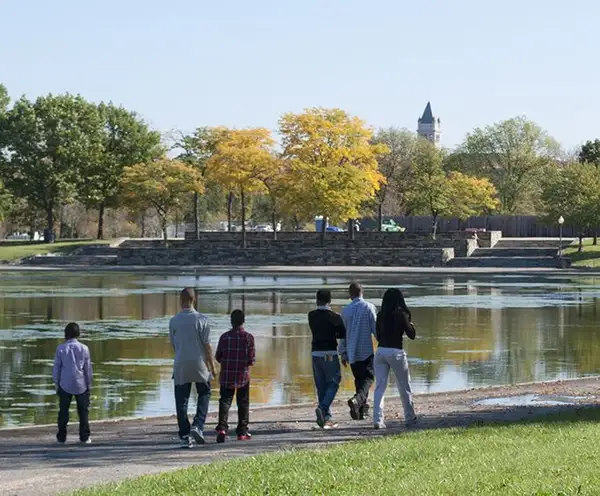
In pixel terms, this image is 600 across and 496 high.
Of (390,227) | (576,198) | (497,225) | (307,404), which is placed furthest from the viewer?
(497,225)

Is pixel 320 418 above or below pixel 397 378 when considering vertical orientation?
below

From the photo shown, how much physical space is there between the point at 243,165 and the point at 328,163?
22.7 ft

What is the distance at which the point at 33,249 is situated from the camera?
318 ft

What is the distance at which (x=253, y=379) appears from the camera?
907 inches

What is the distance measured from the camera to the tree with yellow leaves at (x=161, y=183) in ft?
330

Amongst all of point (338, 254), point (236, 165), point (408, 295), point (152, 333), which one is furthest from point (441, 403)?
point (236, 165)

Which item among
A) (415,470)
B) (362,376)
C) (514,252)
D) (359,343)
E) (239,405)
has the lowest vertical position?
(415,470)

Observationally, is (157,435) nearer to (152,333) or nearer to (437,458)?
(437,458)

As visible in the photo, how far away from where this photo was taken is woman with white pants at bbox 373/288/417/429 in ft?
52.3

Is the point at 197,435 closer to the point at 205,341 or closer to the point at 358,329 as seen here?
the point at 205,341

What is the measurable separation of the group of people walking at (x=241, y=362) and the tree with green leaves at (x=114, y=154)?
304 feet

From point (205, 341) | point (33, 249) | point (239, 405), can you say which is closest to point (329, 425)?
point (239, 405)

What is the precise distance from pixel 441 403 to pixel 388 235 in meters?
81.6

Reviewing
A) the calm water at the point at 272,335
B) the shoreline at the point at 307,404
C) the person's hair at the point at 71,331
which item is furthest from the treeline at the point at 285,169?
the person's hair at the point at 71,331
